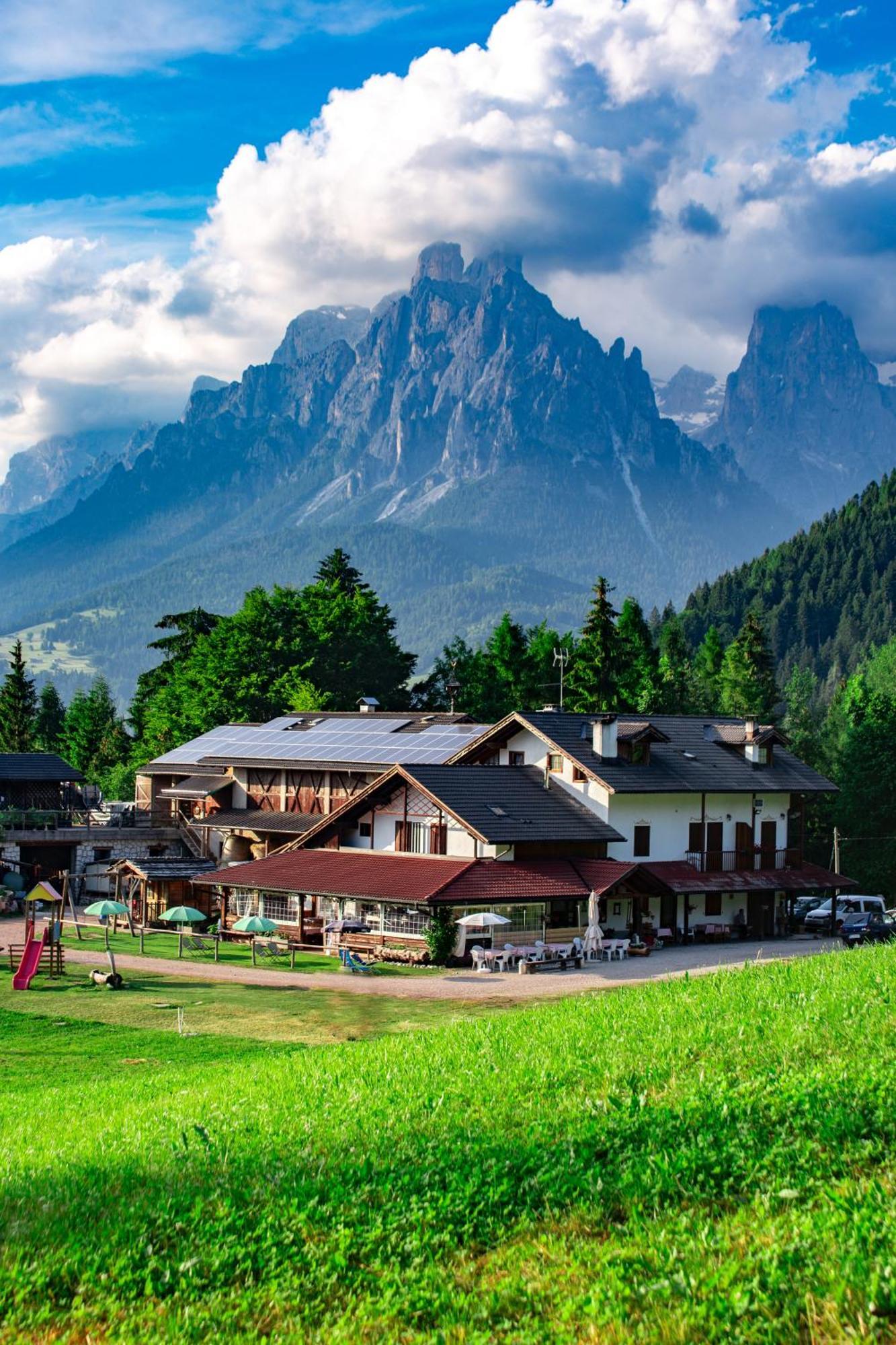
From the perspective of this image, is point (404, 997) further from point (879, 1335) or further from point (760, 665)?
point (760, 665)

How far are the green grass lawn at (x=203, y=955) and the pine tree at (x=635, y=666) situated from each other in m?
41.6

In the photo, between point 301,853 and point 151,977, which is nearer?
point 151,977

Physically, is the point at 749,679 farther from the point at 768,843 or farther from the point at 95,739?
the point at 95,739

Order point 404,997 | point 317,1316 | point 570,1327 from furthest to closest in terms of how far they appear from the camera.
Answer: point 404,997 < point 317,1316 < point 570,1327

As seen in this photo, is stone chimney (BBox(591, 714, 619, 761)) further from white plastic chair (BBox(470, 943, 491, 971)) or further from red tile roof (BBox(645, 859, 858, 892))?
white plastic chair (BBox(470, 943, 491, 971))

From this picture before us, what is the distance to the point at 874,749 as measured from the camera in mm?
76812

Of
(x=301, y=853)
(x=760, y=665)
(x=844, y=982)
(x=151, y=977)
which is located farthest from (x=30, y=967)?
(x=760, y=665)

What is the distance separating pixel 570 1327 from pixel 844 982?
11.4 m

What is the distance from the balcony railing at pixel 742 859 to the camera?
53.5m

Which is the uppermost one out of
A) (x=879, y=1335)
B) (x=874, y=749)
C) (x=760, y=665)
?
(x=760, y=665)

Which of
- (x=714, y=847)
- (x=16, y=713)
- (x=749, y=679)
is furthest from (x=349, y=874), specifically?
(x=16, y=713)

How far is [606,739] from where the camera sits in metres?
52.9

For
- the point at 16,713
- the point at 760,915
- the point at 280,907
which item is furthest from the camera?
the point at 16,713

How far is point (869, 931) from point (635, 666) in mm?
48594
